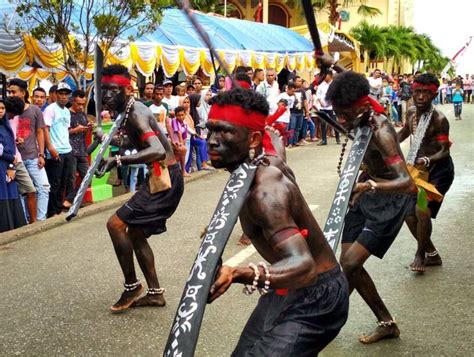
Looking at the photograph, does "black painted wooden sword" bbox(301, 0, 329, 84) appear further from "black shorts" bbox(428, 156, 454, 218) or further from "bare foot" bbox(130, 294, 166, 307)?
"black shorts" bbox(428, 156, 454, 218)

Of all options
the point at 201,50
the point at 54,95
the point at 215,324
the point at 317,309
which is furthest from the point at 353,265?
the point at 201,50

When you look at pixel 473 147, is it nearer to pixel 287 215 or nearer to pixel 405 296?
pixel 405 296

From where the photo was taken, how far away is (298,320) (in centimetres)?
262

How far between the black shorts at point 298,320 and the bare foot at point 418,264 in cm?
340

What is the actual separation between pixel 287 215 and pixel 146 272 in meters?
2.95

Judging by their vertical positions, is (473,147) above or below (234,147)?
below

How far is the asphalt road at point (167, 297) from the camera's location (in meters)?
4.38

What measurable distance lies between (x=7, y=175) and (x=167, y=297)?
316cm

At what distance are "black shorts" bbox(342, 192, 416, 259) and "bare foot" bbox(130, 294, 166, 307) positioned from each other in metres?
1.59

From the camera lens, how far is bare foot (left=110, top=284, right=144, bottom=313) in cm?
504

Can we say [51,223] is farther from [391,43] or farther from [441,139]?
[391,43]

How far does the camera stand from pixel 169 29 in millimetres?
16750

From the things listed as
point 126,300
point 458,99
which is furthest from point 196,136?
point 458,99

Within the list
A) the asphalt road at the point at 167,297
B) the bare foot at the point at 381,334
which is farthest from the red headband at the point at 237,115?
the bare foot at the point at 381,334
